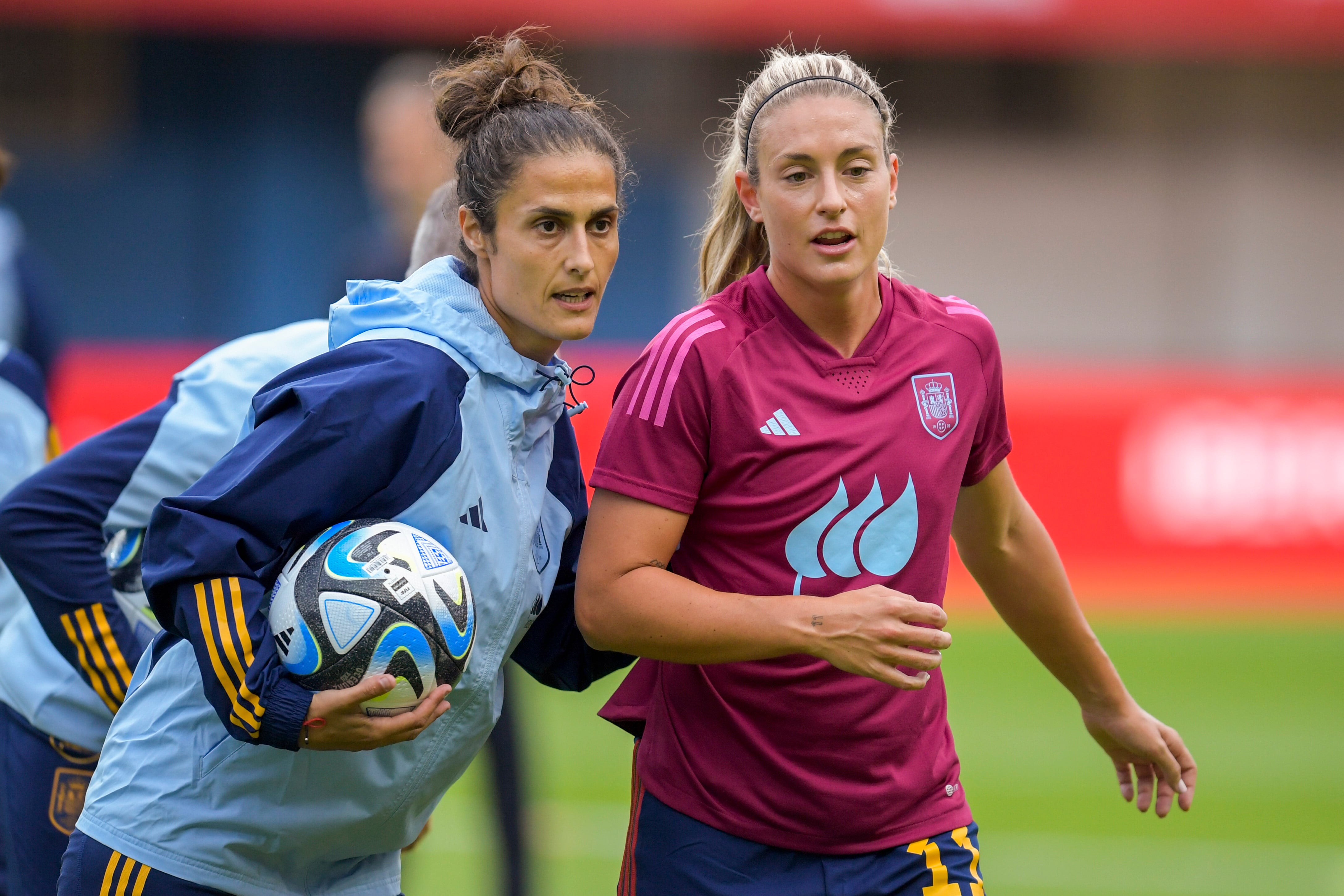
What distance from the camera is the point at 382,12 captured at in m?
16.6

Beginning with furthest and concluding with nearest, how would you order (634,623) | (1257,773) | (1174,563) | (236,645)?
1. (1174,563)
2. (1257,773)
3. (634,623)
4. (236,645)

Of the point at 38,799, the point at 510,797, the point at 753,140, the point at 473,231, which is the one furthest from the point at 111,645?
the point at 510,797

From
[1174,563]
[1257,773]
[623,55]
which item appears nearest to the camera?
[1257,773]

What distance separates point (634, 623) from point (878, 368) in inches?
28.6

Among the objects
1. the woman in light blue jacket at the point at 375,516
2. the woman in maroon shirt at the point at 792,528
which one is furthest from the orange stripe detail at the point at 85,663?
the woman in maroon shirt at the point at 792,528

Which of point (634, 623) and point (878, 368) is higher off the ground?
point (878, 368)

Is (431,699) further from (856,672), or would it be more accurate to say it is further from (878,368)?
(878,368)

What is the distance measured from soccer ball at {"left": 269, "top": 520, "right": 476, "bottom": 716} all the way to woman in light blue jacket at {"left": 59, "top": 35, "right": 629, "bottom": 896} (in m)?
0.04

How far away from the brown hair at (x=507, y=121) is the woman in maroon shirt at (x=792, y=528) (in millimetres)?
333

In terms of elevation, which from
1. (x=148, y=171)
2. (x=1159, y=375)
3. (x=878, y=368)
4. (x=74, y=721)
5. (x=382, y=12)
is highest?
(x=382, y=12)

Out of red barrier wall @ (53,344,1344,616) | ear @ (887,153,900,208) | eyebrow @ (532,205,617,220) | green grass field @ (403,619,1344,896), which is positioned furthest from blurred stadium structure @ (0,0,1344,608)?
eyebrow @ (532,205,617,220)

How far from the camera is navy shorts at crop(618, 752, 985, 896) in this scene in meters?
2.97

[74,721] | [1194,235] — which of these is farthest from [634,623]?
[1194,235]

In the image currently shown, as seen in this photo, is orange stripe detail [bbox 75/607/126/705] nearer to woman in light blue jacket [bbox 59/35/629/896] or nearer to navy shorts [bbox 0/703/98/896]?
navy shorts [bbox 0/703/98/896]
